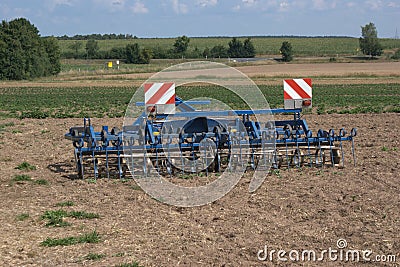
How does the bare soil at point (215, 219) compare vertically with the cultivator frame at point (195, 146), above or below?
below

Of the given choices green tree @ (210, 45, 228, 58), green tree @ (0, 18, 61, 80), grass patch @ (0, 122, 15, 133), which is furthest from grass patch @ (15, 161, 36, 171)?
green tree @ (210, 45, 228, 58)

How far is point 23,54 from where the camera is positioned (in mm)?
67125

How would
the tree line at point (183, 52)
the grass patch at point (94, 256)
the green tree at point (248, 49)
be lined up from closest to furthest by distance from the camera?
the grass patch at point (94, 256) < the tree line at point (183, 52) < the green tree at point (248, 49)

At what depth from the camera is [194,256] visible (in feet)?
23.1

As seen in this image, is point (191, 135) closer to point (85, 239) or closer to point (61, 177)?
point (61, 177)

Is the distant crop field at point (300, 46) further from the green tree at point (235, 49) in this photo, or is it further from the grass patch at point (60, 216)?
the grass patch at point (60, 216)

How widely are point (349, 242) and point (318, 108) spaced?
66.1 ft

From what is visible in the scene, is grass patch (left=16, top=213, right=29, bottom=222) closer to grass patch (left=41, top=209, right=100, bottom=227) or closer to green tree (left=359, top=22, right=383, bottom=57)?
grass patch (left=41, top=209, right=100, bottom=227)

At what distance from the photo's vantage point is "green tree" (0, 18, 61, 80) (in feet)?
216

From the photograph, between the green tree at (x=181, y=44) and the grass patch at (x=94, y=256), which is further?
the green tree at (x=181, y=44)

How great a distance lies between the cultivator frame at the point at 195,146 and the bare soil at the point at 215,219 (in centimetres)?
57

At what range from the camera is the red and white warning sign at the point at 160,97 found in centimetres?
1213

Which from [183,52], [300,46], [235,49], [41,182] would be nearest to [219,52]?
[235,49]

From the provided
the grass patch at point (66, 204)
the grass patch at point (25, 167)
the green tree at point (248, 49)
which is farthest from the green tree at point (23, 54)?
the grass patch at point (66, 204)
